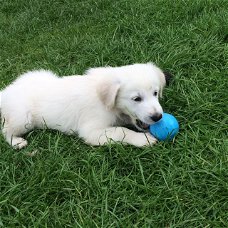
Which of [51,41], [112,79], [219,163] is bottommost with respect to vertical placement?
[51,41]

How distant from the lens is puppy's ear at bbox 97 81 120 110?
165 inches

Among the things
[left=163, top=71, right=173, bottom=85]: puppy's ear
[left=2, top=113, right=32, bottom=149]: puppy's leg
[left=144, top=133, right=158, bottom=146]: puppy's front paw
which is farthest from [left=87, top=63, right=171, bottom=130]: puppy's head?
[left=2, top=113, right=32, bottom=149]: puppy's leg

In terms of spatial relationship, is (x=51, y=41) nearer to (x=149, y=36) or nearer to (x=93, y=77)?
(x=149, y=36)

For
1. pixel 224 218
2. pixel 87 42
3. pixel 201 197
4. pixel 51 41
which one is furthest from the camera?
pixel 51 41

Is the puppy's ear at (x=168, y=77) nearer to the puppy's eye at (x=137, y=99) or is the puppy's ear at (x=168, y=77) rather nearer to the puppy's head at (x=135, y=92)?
the puppy's head at (x=135, y=92)

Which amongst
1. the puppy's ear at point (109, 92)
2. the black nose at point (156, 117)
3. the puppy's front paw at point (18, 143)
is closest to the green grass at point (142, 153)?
the puppy's front paw at point (18, 143)

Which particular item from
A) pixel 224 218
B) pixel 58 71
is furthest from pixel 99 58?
pixel 224 218

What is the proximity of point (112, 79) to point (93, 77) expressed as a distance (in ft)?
1.26

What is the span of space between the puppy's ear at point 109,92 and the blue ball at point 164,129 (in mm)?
431

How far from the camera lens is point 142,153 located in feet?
13.2

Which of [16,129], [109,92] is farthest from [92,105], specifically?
[16,129]

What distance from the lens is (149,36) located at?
6129 mm

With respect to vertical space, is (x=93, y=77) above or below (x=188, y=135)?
above

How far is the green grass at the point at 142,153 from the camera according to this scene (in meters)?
3.47
